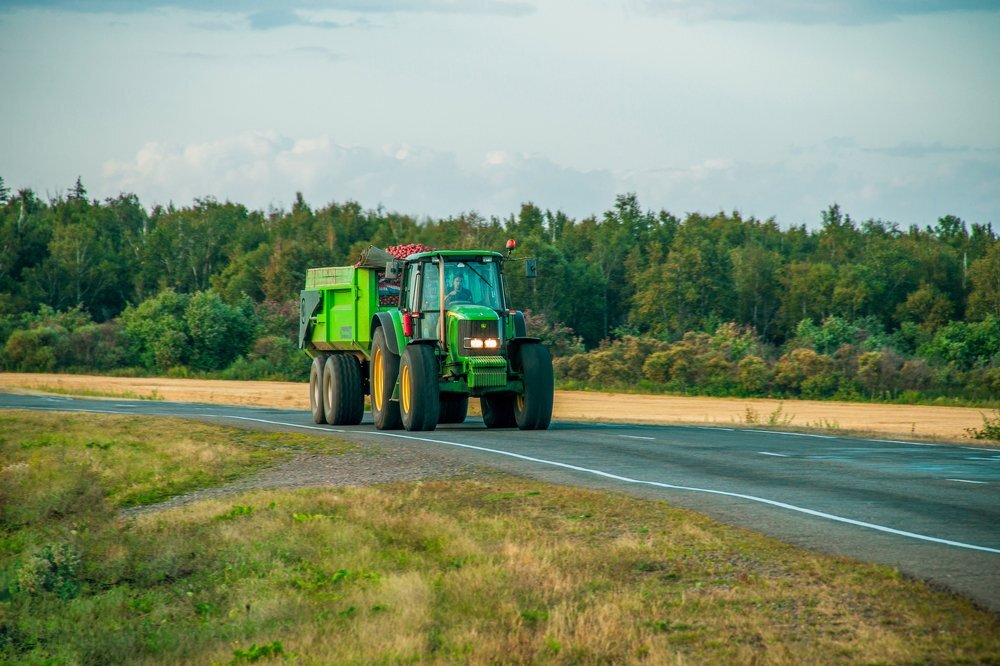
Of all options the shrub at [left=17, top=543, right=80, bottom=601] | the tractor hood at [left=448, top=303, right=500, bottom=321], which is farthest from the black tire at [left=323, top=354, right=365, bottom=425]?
the shrub at [left=17, top=543, right=80, bottom=601]

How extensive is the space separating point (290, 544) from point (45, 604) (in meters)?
2.26

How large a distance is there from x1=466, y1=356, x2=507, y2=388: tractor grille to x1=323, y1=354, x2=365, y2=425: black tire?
15.4ft

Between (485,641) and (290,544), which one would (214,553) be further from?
(485,641)

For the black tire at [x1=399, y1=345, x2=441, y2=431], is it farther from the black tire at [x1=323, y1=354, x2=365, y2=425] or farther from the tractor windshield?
the black tire at [x1=323, y1=354, x2=365, y2=425]

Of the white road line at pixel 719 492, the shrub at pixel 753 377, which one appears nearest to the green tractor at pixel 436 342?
the white road line at pixel 719 492

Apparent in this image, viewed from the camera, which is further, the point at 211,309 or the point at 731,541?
the point at 211,309

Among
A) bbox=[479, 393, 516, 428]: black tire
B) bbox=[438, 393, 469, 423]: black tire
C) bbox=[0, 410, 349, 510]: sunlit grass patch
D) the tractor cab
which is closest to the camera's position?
bbox=[0, 410, 349, 510]: sunlit grass patch

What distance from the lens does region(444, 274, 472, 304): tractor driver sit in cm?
2241

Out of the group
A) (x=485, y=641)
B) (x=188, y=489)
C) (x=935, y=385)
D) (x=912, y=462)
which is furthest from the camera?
(x=935, y=385)

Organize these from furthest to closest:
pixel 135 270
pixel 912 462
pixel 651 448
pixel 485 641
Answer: pixel 135 270
pixel 651 448
pixel 912 462
pixel 485 641

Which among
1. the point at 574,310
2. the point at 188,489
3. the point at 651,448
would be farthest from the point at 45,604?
the point at 574,310

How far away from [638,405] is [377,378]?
23.8 m

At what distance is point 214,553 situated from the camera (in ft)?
37.2

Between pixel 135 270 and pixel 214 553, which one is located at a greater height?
pixel 135 270
